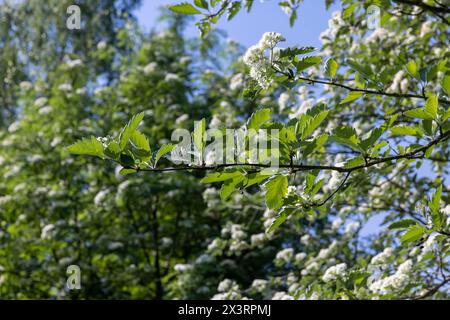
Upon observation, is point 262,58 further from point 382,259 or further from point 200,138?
point 382,259

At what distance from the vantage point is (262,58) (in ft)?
5.33

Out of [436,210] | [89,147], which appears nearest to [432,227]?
[436,210]

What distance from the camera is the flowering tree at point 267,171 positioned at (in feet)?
4.75

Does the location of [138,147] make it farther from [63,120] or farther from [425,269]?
[63,120]

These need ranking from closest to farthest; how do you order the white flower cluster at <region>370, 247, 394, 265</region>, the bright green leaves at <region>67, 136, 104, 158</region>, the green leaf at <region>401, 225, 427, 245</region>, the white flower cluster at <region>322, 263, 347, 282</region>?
1. the bright green leaves at <region>67, 136, 104, 158</region>
2. the green leaf at <region>401, 225, 427, 245</region>
3. the white flower cluster at <region>322, 263, 347, 282</region>
4. the white flower cluster at <region>370, 247, 394, 265</region>

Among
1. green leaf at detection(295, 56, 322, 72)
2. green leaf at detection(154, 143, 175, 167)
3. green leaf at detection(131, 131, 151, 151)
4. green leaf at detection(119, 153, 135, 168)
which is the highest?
green leaf at detection(295, 56, 322, 72)

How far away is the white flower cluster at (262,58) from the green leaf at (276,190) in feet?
1.01

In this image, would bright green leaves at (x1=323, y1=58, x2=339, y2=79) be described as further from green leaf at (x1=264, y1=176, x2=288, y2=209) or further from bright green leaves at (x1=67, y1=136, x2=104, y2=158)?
bright green leaves at (x1=67, y1=136, x2=104, y2=158)

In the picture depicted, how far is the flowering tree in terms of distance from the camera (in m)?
1.45

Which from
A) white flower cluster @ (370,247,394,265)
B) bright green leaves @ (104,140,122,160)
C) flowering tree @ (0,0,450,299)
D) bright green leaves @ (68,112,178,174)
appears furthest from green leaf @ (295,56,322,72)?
white flower cluster @ (370,247,394,265)

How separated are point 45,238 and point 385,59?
435cm

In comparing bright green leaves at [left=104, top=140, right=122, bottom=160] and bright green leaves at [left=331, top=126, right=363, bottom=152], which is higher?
bright green leaves at [left=331, top=126, right=363, bottom=152]

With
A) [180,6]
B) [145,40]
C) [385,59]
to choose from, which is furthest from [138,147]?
[145,40]

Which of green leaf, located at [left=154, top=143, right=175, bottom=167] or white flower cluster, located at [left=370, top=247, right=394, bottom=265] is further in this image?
white flower cluster, located at [left=370, top=247, right=394, bottom=265]
